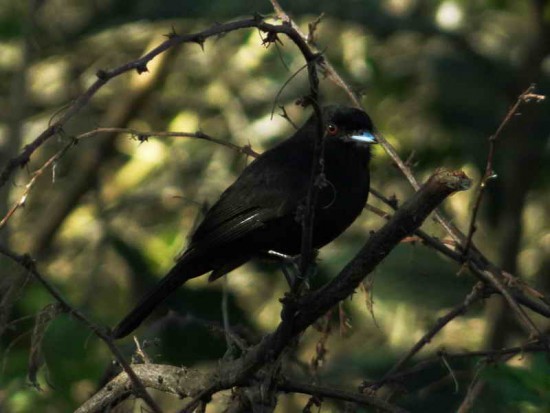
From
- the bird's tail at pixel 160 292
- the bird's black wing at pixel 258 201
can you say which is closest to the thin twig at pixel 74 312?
the bird's tail at pixel 160 292

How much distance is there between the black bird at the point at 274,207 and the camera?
15.3ft

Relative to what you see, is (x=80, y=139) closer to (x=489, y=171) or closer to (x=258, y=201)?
(x=489, y=171)

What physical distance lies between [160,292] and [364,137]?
108cm

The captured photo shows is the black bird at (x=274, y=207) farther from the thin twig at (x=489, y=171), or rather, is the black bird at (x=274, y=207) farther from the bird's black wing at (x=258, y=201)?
the thin twig at (x=489, y=171)

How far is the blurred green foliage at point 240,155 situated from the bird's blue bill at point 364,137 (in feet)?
2.10

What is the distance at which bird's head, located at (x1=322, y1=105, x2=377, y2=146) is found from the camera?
16.3 feet

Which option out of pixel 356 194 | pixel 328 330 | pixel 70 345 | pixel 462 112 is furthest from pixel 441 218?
pixel 462 112

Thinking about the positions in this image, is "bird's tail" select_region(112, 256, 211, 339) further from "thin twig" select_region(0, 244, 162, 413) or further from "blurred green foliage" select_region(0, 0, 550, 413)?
"thin twig" select_region(0, 244, 162, 413)

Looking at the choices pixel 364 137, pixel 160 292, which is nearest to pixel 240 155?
pixel 364 137

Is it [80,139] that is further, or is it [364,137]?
[364,137]

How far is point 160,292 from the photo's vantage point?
480 cm

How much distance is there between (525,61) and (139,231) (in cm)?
323

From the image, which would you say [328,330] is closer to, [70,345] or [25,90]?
[70,345]

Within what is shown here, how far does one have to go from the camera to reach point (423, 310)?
626 centimetres
